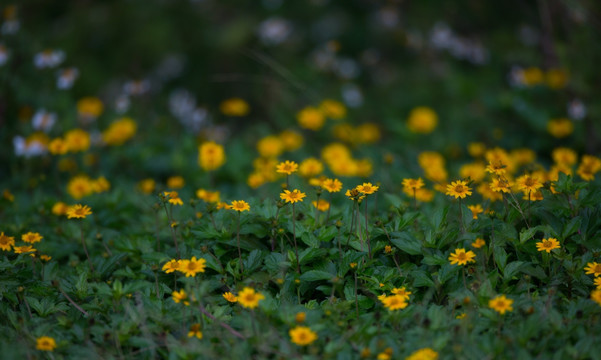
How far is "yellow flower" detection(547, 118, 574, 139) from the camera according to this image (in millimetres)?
3627

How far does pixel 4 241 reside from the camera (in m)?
2.14

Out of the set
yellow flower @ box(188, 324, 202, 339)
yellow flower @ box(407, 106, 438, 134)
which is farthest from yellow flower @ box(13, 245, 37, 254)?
yellow flower @ box(407, 106, 438, 134)

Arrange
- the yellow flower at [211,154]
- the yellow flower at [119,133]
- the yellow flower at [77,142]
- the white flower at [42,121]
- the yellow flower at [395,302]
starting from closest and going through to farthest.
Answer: the yellow flower at [395,302]
the yellow flower at [211,154]
the yellow flower at [77,142]
the white flower at [42,121]
the yellow flower at [119,133]

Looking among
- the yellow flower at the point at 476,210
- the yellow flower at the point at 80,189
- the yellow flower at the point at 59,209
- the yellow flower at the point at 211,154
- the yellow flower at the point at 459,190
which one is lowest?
the yellow flower at the point at 80,189

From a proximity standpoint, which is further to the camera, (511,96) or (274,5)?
(274,5)

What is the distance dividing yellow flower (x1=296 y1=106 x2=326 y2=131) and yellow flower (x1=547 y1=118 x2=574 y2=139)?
4.59ft

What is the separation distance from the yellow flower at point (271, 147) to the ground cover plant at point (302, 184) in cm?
8

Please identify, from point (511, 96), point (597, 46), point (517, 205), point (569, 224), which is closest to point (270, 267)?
point (517, 205)

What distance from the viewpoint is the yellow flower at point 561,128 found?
11.9ft

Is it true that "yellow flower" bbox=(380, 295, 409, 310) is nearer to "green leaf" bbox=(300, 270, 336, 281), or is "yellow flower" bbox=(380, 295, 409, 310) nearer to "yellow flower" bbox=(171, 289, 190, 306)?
"green leaf" bbox=(300, 270, 336, 281)

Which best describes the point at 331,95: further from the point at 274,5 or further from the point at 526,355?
the point at 526,355

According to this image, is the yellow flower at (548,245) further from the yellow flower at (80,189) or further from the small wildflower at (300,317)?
the yellow flower at (80,189)

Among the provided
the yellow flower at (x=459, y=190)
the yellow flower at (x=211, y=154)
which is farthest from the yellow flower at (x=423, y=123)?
the yellow flower at (x=459, y=190)

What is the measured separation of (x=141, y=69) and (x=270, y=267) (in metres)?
3.84
